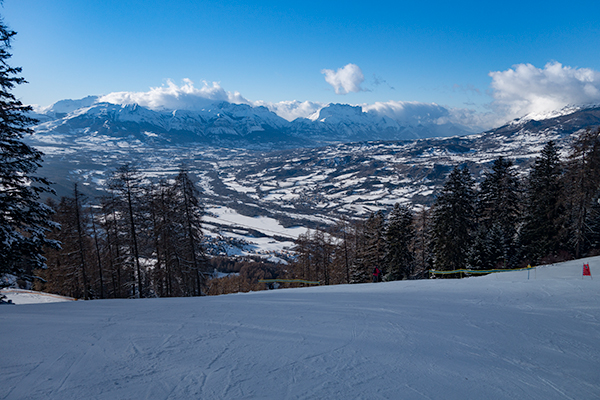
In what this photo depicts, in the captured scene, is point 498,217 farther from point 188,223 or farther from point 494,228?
point 188,223

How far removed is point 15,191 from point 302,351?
1331 centimetres

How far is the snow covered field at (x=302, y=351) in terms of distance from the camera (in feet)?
13.7

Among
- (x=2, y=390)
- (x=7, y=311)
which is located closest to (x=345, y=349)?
(x=2, y=390)

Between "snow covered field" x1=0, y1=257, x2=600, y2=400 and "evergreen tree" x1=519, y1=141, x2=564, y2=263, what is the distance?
62.4ft

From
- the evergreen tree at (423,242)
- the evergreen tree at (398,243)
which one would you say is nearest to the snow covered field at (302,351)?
the evergreen tree at (398,243)

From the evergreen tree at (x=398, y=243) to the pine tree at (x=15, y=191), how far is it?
2439cm

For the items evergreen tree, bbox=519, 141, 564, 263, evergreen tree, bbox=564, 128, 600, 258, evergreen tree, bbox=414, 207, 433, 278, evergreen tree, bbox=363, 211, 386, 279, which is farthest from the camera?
evergreen tree, bbox=414, 207, 433, 278

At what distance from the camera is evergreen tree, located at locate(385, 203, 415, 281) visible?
27922 millimetres

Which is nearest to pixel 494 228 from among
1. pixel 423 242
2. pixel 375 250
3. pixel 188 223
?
pixel 423 242

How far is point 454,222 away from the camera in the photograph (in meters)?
25.6

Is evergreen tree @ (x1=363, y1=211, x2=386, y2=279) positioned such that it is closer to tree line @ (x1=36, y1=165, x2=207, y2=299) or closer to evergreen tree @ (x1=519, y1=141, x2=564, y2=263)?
evergreen tree @ (x1=519, y1=141, x2=564, y2=263)

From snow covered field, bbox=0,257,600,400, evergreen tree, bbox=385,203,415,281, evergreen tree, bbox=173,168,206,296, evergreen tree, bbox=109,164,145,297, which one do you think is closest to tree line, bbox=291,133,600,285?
evergreen tree, bbox=385,203,415,281

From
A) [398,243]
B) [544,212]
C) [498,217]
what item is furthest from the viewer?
[498,217]

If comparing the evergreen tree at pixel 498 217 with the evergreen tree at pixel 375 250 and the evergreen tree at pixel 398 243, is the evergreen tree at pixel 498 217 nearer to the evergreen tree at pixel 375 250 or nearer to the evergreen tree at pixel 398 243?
the evergreen tree at pixel 398 243
